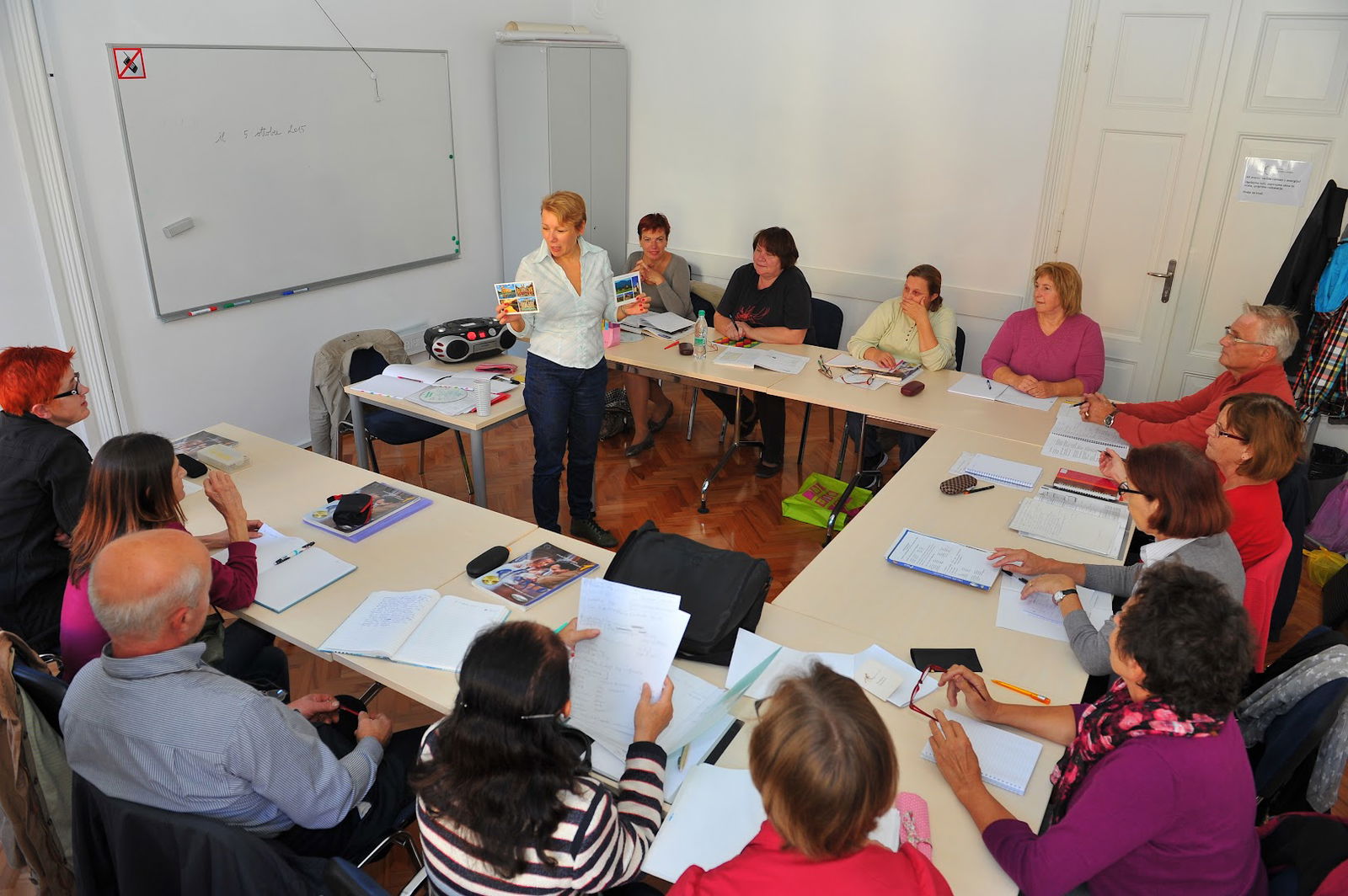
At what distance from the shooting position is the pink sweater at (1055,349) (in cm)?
427

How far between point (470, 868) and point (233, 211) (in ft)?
14.1

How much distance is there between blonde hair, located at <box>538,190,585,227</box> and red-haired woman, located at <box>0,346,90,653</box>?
71.9 inches

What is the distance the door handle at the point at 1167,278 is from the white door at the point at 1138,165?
0.02 m

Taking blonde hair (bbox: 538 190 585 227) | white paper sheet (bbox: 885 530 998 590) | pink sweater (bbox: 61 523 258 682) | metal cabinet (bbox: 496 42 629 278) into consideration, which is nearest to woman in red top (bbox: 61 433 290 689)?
pink sweater (bbox: 61 523 258 682)

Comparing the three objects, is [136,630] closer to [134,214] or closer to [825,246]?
[134,214]

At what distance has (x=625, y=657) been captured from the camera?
2.09 m

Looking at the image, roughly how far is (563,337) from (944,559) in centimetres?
190

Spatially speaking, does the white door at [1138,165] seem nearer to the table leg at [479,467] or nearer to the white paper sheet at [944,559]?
the white paper sheet at [944,559]

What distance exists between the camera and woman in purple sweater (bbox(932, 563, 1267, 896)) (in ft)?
5.28

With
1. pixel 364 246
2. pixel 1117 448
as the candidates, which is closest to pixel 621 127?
pixel 364 246

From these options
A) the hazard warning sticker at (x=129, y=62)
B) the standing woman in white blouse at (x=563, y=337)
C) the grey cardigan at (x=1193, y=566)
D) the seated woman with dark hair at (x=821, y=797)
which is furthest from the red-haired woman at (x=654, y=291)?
the seated woman with dark hair at (x=821, y=797)

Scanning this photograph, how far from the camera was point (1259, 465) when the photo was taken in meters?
2.65

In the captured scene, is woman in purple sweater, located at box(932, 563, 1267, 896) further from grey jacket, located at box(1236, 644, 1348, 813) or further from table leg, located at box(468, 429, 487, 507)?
table leg, located at box(468, 429, 487, 507)

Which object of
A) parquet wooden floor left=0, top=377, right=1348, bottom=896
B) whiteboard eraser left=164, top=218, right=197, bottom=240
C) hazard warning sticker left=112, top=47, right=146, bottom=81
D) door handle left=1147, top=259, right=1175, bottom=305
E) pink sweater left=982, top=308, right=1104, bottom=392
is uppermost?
hazard warning sticker left=112, top=47, right=146, bottom=81
